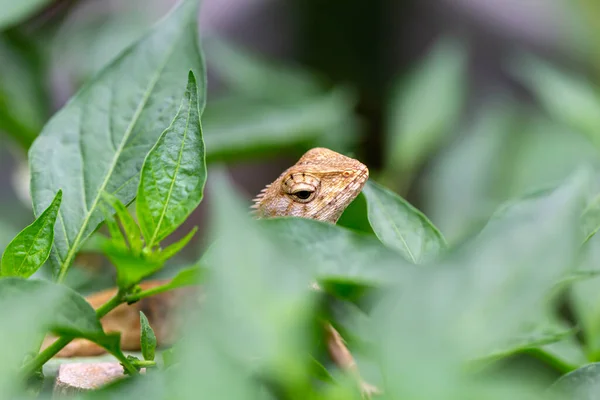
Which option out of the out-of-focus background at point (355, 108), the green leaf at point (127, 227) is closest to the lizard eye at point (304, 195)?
the out-of-focus background at point (355, 108)

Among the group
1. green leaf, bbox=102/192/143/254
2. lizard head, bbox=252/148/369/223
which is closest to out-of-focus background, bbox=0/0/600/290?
lizard head, bbox=252/148/369/223

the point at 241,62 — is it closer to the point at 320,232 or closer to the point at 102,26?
the point at 102,26

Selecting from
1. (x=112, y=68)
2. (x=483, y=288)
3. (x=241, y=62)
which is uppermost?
(x=483, y=288)

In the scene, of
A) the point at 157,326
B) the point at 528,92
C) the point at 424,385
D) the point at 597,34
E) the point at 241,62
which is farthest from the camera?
the point at 528,92

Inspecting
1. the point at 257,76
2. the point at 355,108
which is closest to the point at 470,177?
the point at 257,76

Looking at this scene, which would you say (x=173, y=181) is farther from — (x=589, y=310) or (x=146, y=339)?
(x=589, y=310)

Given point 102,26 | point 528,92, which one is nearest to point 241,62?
point 102,26

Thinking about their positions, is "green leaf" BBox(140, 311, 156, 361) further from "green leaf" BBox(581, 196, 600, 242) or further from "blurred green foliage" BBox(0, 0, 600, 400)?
"green leaf" BBox(581, 196, 600, 242)
